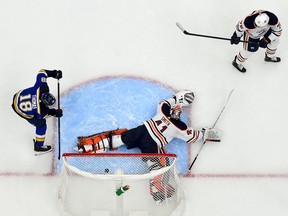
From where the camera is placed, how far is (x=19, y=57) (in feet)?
15.4

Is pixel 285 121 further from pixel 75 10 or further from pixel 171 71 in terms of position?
pixel 75 10

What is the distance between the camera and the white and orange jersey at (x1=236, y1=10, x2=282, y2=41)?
4.15m

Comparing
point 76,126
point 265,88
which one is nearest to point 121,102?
point 76,126

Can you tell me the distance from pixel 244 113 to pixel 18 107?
7.02 ft

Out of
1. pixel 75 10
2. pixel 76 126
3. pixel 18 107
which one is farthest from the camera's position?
pixel 75 10

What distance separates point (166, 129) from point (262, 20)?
1.28 m

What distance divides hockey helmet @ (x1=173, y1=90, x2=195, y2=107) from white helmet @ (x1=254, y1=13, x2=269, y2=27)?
0.88 metres

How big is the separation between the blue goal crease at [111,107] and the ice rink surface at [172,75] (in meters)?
0.09

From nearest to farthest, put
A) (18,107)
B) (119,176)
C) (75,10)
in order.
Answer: (119,176) → (18,107) → (75,10)

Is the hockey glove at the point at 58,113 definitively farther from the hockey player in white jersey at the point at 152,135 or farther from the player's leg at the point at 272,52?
the player's leg at the point at 272,52

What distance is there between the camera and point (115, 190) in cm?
396

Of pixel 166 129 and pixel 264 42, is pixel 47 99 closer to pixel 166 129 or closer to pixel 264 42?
pixel 166 129

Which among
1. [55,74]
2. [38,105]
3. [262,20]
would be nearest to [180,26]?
[262,20]

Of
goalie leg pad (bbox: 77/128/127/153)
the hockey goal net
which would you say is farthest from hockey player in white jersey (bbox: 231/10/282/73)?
goalie leg pad (bbox: 77/128/127/153)
